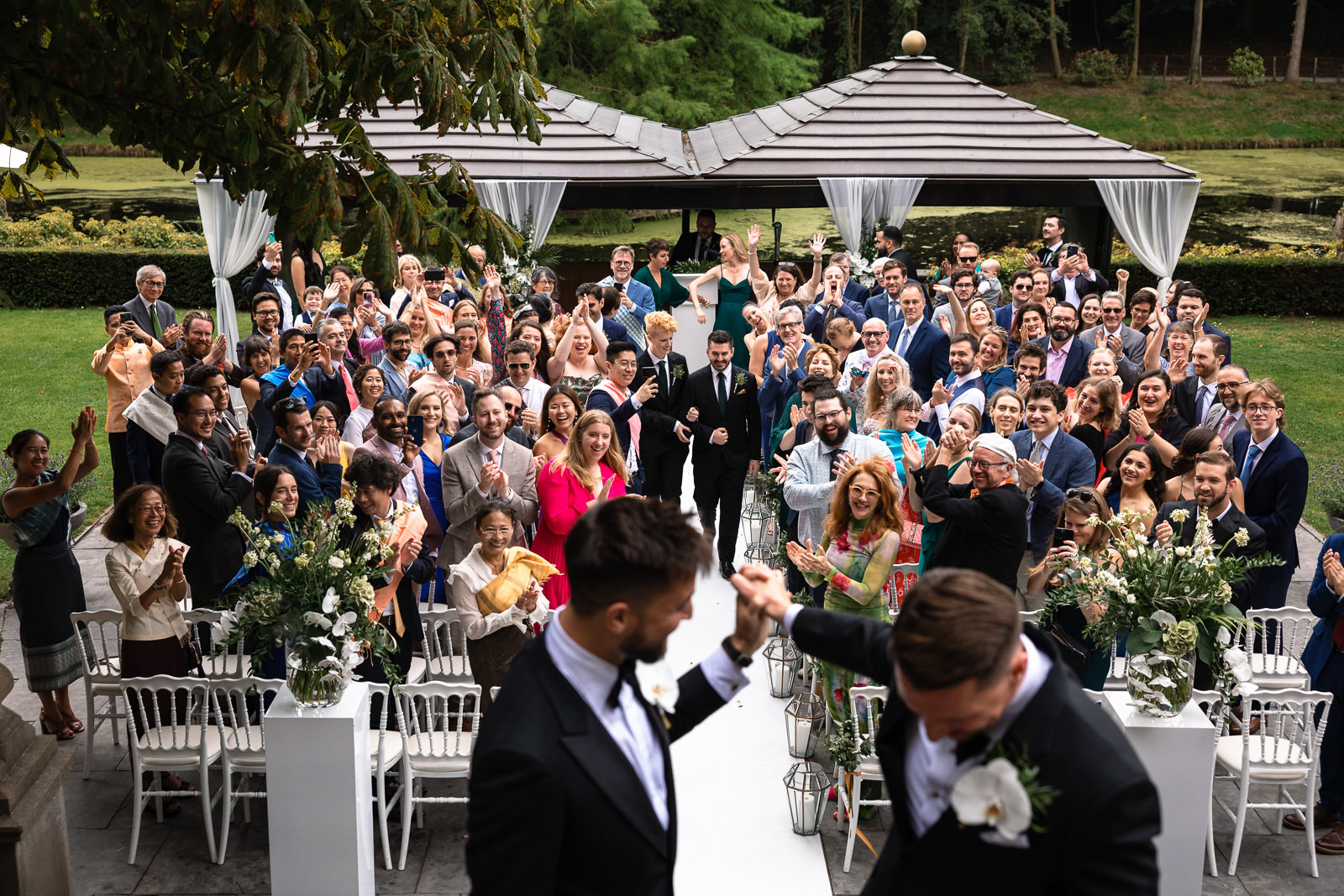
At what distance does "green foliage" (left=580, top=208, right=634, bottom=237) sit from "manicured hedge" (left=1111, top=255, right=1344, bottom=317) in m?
15.5

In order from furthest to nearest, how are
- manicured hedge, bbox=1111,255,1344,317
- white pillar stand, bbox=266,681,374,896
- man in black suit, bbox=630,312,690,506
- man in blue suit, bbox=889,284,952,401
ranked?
manicured hedge, bbox=1111,255,1344,317, man in blue suit, bbox=889,284,952,401, man in black suit, bbox=630,312,690,506, white pillar stand, bbox=266,681,374,896

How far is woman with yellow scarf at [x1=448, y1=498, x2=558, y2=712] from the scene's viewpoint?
579 centimetres

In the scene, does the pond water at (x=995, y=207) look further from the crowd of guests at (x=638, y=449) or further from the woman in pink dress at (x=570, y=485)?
the woman in pink dress at (x=570, y=485)

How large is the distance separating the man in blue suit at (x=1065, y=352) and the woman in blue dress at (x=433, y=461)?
501cm

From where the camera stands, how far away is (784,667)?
285 inches

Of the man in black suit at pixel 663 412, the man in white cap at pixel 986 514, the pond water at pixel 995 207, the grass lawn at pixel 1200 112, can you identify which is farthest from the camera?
the grass lawn at pixel 1200 112

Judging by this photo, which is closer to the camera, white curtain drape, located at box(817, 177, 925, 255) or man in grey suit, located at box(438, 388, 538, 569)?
man in grey suit, located at box(438, 388, 538, 569)

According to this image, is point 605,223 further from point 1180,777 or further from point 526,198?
point 1180,777

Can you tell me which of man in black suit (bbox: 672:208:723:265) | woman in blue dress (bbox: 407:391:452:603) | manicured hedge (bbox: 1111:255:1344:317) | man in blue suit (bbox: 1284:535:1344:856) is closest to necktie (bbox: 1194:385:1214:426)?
man in blue suit (bbox: 1284:535:1344:856)

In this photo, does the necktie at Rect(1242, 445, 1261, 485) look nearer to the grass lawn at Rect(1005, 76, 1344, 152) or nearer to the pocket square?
the pocket square

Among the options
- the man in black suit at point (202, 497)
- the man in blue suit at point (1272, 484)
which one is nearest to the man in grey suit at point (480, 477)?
the man in black suit at point (202, 497)

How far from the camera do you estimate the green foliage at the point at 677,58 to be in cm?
2656

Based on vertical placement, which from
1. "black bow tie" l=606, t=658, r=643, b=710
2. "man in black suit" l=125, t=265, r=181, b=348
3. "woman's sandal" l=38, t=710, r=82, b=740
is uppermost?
"man in black suit" l=125, t=265, r=181, b=348

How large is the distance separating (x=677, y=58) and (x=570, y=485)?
22.4 metres
